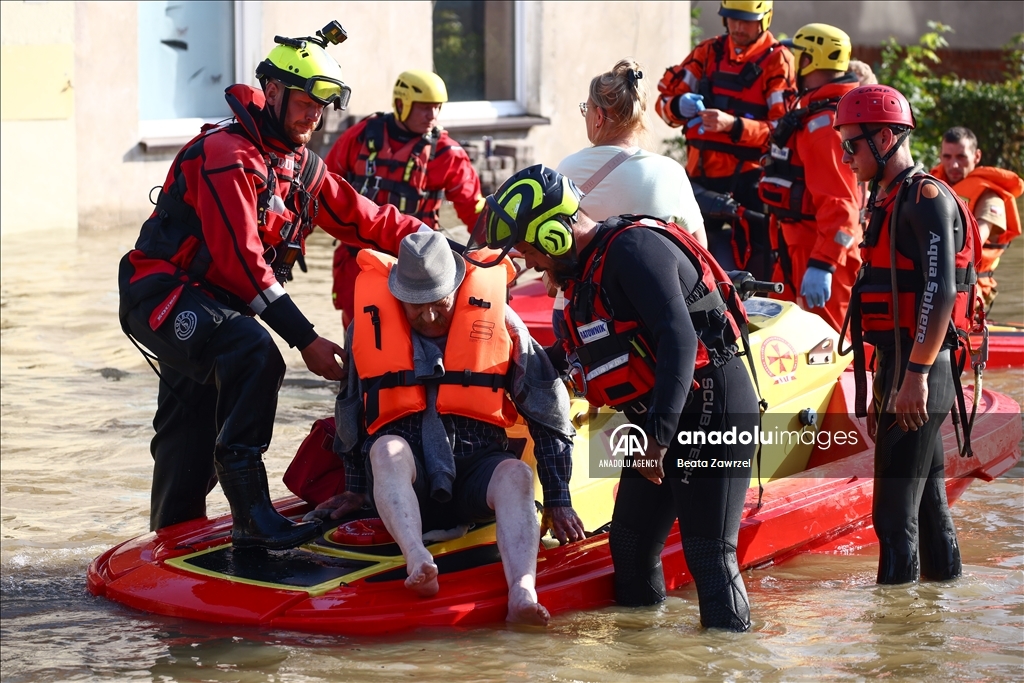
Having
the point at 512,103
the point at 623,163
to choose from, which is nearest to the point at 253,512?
the point at 623,163

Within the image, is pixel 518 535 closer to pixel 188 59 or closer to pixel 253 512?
pixel 253 512

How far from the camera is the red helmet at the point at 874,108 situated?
4.59m

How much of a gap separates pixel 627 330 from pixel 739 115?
4.17 metres

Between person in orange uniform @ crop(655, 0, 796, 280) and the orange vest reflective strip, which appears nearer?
the orange vest reflective strip

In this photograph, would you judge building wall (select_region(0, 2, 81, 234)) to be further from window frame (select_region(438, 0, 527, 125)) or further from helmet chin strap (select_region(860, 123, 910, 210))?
helmet chin strap (select_region(860, 123, 910, 210))

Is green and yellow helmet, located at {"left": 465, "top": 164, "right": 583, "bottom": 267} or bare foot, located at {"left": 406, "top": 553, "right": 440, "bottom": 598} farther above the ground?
green and yellow helmet, located at {"left": 465, "top": 164, "right": 583, "bottom": 267}

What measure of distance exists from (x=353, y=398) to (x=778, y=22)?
1525 cm

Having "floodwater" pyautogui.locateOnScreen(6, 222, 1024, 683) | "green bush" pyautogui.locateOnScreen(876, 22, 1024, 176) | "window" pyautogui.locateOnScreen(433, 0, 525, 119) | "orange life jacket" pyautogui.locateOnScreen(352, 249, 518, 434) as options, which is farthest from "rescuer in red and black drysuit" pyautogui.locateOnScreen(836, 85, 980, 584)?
"green bush" pyautogui.locateOnScreen(876, 22, 1024, 176)

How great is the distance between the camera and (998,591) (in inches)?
195

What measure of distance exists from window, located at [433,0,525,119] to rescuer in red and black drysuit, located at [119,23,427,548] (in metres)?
10.7

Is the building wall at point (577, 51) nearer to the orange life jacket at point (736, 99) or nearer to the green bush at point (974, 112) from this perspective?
the green bush at point (974, 112)

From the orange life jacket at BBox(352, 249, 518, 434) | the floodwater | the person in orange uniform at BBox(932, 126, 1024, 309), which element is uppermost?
the person in orange uniform at BBox(932, 126, 1024, 309)

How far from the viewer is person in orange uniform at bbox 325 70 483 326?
24.8ft

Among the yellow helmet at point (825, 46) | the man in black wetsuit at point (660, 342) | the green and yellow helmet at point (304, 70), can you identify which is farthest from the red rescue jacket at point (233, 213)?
the yellow helmet at point (825, 46)
